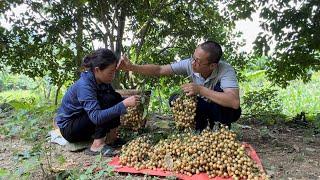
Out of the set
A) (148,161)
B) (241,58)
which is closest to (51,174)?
(148,161)

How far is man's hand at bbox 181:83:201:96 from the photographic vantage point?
11.3 ft

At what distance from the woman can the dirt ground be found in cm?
17

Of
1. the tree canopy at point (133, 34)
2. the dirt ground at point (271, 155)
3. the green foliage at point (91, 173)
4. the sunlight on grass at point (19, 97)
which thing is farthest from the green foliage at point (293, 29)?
the sunlight on grass at point (19, 97)

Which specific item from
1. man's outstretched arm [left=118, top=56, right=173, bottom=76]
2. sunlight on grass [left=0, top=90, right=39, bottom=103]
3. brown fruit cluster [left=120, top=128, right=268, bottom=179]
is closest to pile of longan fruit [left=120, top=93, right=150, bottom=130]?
man's outstretched arm [left=118, top=56, right=173, bottom=76]

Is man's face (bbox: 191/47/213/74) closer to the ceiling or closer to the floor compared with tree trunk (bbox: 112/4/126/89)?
closer to the floor

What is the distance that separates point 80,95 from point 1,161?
2.85ft

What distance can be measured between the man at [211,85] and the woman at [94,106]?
263 millimetres

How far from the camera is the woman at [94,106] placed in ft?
11.1

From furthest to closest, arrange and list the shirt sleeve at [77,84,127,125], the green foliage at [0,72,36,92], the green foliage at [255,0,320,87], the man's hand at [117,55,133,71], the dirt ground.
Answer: the green foliage at [0,72,36,92] < the green foliage at [255,0,320,87] < the man's hand at [117,55,133,71] < the shirt sleeve at [77,84,127,125] < the dirt ground

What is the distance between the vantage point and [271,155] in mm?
3695

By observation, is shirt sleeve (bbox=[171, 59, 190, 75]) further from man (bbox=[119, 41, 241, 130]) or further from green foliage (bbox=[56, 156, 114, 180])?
green foliage (bbox=[56, 156, 114, 180])

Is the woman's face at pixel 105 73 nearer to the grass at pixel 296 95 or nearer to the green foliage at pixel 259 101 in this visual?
the green foliage at pixel 259 101

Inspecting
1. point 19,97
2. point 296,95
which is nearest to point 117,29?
point 19,97

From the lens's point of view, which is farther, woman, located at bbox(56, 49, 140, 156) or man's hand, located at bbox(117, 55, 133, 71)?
man's hand, located at bbox(117, 55, 133, 71)
